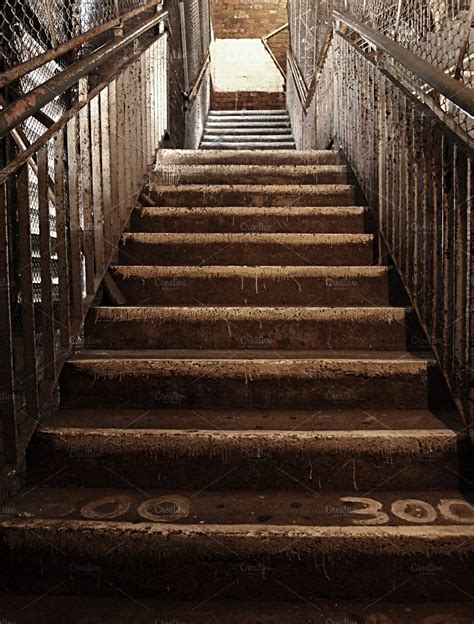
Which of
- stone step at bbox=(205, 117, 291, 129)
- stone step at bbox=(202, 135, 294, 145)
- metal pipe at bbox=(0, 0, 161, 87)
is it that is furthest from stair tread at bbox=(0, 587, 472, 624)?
stone step at bbox=(205, 117, 291, 129)

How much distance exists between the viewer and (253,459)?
1.84 meters

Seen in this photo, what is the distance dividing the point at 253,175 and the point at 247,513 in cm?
259

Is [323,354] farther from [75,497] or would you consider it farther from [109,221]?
[109,221]

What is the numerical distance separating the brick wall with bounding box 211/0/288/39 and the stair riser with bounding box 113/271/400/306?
1014 centimetres

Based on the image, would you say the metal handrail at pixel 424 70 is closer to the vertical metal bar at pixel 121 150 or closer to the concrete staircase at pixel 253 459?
the concrete staircase at pixel 253 459

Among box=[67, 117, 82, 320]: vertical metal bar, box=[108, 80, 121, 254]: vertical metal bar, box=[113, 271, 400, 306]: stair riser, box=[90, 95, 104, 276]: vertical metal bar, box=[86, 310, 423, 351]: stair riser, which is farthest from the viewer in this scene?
box=[108, 80, 121, 254]: vertical metal bar

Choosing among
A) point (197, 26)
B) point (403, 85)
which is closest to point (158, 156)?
point (403, 85)

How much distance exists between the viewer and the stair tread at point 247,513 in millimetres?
1569

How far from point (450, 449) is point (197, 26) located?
6.32 m

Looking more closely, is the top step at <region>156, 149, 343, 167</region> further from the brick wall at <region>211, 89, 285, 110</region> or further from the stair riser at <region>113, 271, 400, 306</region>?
the brick wall at <region>211, 89, 285, 110</region>

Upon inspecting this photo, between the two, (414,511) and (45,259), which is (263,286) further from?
(414,511)

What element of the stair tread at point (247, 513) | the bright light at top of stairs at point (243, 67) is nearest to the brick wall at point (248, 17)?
the bright light at top of stairs at point (243, 67)

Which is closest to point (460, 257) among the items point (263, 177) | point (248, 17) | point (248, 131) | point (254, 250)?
point (254, 250)

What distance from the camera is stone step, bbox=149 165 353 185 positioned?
3758mm
